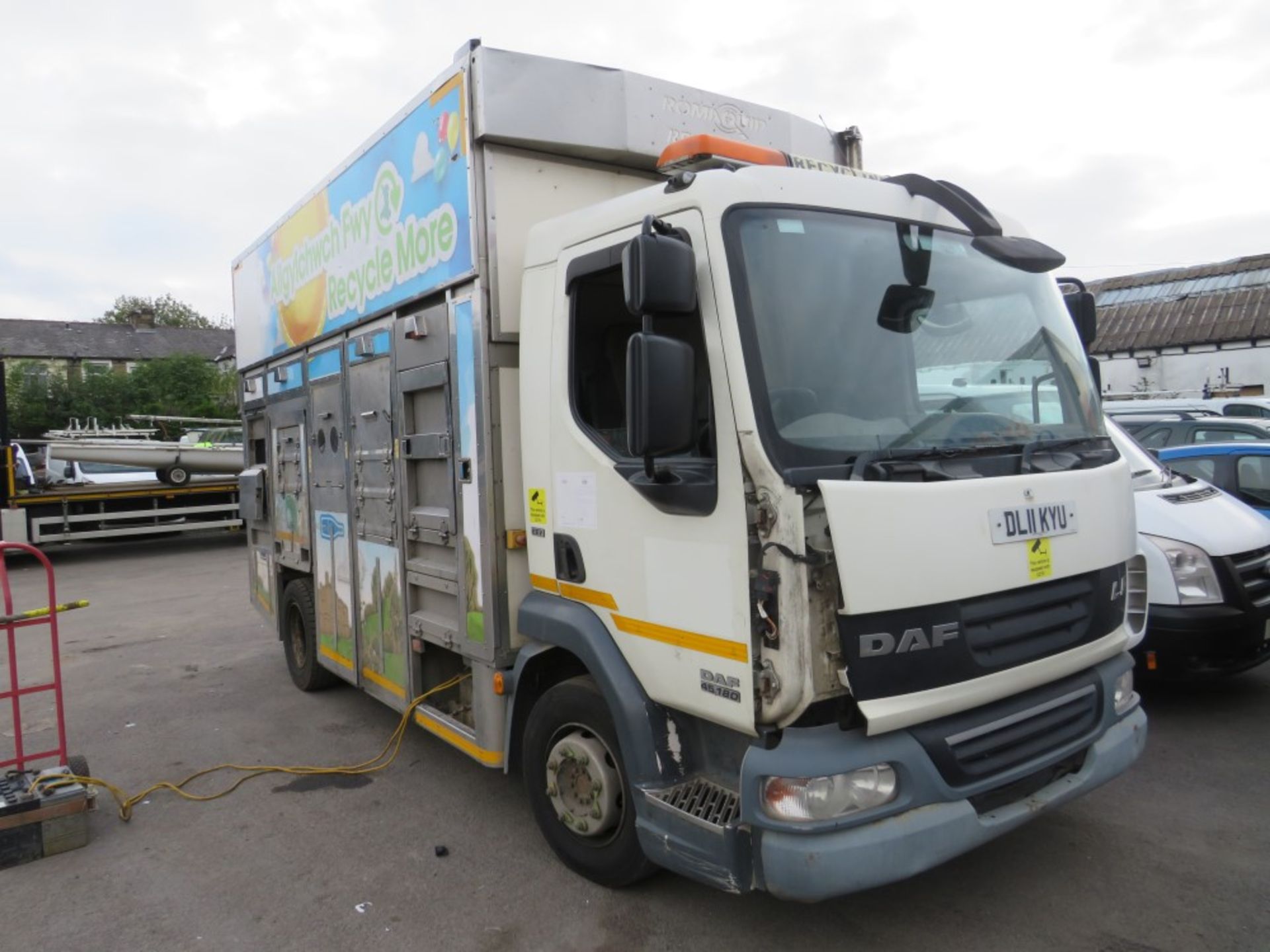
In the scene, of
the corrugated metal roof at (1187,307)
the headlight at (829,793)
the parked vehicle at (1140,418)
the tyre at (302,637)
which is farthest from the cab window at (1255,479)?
the corrugated metal roof at (1187,307)

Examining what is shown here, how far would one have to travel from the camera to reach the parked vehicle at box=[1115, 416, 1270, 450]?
27.0 feet

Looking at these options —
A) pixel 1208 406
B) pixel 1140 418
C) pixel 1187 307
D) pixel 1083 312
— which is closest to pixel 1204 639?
pixel 1083 312

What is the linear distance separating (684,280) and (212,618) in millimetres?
9132

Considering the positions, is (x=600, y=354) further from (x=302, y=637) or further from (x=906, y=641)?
(x=302, y=637)

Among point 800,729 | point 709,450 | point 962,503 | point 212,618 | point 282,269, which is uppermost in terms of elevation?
point 282,269

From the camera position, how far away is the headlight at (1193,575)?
4.89 metres

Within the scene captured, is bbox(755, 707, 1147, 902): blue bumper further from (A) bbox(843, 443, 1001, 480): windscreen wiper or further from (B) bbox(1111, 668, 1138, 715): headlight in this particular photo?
(A) bbox(843, 443, 1001, 480): windscreen wiper

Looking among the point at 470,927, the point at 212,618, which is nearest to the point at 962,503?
the point at 470,927

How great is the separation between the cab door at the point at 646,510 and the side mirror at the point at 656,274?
120 millimetres

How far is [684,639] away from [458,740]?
1.80 m

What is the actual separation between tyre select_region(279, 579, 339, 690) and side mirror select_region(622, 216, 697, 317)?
4.44 metres

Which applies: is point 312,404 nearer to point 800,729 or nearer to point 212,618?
point 800,729

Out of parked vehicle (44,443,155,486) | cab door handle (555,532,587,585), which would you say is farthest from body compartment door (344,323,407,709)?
parked vehicle (44,443,155,486)

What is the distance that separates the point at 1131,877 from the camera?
338 cm
